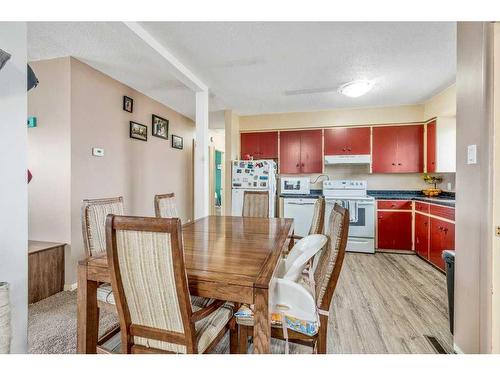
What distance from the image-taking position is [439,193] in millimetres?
4055

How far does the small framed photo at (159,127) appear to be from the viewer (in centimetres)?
400

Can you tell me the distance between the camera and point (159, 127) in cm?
414

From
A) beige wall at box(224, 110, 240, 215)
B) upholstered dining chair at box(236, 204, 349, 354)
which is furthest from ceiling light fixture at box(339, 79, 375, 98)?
upholstered dining chair at box(236, 204, 349, 354)

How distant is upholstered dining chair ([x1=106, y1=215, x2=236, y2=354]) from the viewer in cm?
94

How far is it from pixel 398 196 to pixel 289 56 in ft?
9.51

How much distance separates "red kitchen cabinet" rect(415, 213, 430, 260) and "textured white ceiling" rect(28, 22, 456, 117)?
1.83 metres

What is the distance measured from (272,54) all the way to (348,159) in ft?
8.17

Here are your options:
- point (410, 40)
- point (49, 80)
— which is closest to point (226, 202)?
point (49, 80)

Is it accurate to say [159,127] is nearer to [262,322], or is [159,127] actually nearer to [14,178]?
[14,178]

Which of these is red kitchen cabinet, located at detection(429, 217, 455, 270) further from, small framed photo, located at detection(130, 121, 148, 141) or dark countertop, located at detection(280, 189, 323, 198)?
small framed photo, located at detection(130, 121, 148, 141)

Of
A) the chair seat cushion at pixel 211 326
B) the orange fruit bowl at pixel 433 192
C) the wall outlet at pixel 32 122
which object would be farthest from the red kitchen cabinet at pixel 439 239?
the wall outlet at pixel 32 122

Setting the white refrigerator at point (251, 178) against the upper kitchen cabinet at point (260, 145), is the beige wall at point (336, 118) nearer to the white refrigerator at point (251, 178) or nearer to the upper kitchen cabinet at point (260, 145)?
the upper kitchen cabinet at point (260, 145)

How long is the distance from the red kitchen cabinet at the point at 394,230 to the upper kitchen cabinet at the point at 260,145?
2127 mm

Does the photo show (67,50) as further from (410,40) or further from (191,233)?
(410,40)
